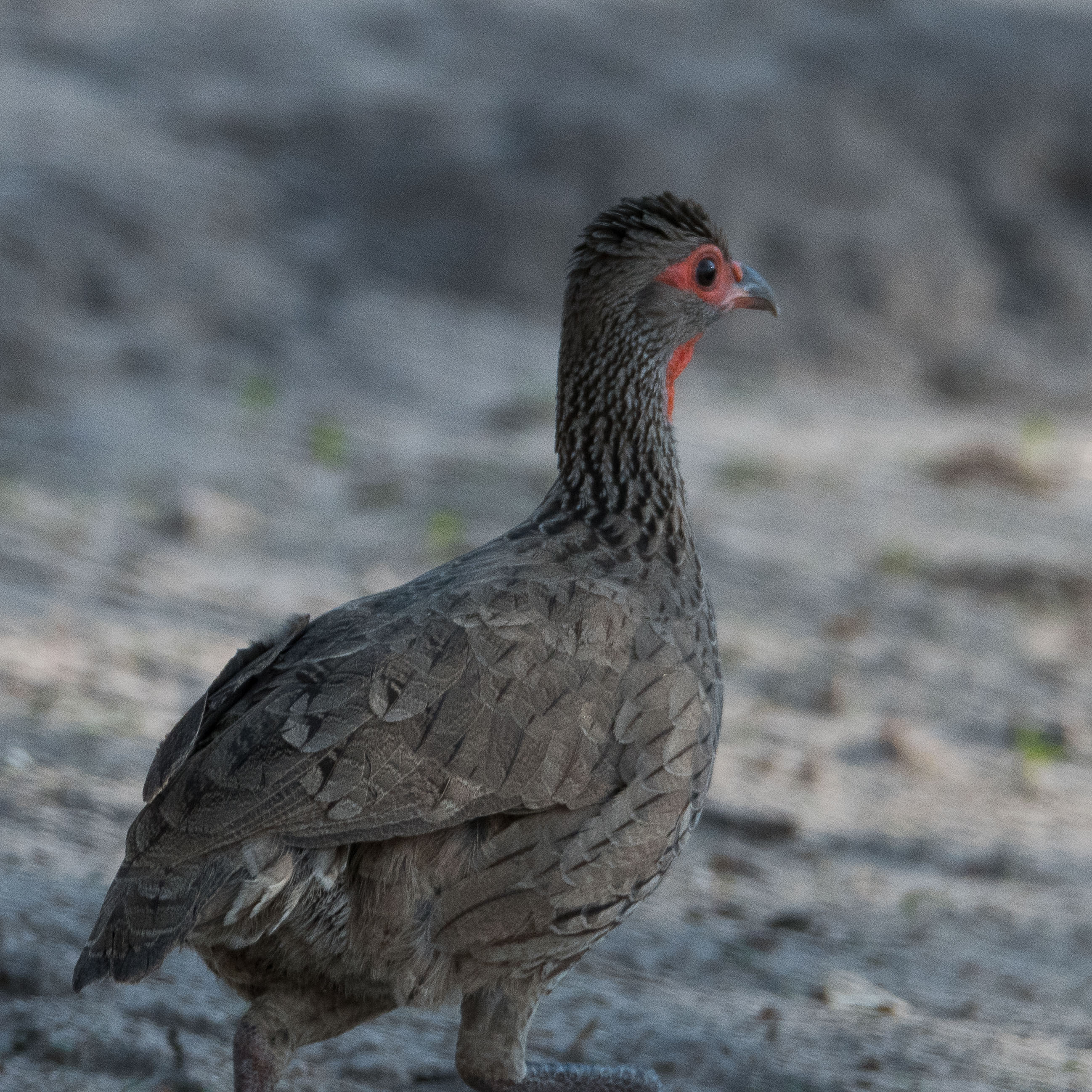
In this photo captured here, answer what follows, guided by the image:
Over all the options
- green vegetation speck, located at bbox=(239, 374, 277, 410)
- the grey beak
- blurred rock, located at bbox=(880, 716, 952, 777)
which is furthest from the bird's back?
green vegetation speck, located at bbox=(239, 374, 277, 410)

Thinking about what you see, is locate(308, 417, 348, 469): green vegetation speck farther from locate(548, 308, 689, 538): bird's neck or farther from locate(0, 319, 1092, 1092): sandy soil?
locate(548, 308, 689, 538): bird's neck

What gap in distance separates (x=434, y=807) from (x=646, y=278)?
1.65 metres

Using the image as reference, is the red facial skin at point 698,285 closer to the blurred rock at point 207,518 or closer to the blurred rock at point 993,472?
the blurred rock at point 207,518

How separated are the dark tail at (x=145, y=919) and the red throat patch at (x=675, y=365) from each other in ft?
6.09

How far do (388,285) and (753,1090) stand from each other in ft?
24.8

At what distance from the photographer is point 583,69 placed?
483 inches

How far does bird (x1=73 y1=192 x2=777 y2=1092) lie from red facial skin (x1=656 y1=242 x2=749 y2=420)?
0.77 metres

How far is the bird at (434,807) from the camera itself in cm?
302

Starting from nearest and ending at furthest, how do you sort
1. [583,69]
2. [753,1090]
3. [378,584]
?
[753,1090] → [378,584] → [583,69]

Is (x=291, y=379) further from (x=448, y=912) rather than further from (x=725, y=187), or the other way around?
(x=448, y=912)

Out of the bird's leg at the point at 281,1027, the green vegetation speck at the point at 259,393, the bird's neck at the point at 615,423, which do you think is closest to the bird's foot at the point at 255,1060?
the bird's leg at the point at 281,1027

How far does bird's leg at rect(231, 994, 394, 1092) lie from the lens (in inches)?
128

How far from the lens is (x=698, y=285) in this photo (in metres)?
4.18

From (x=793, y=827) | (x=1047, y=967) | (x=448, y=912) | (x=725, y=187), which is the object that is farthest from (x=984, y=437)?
(x=448, y=912)
